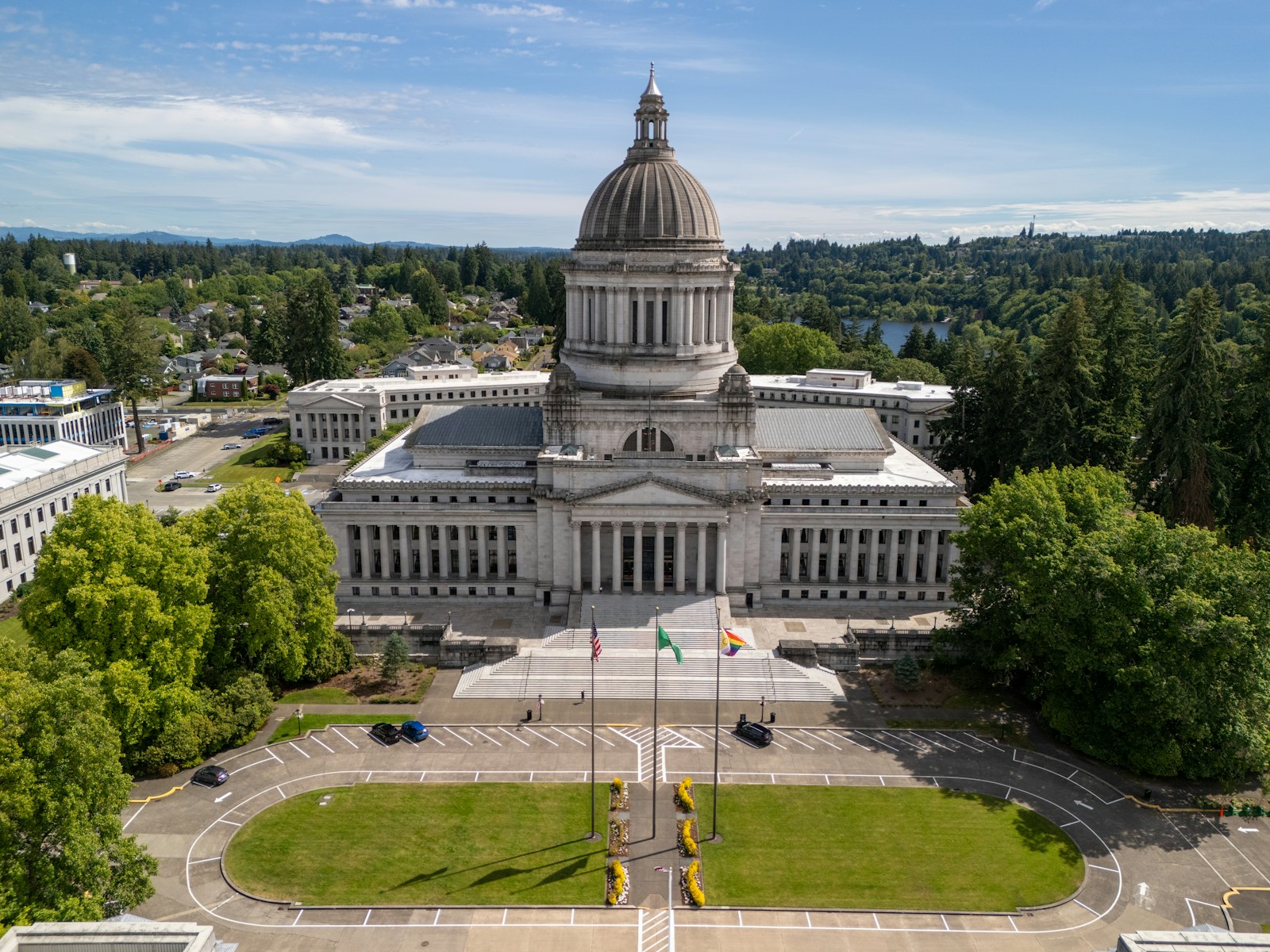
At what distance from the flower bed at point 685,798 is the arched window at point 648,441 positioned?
35.5 meters

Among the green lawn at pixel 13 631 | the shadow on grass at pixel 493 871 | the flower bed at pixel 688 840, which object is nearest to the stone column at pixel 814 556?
the flower bed at pixel 688 840

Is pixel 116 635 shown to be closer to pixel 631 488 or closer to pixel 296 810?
pixel 296 810

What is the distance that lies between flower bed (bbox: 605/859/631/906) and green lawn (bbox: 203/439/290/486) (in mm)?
83815

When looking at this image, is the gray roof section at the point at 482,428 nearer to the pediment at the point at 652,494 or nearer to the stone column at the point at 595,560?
the pediment at the point at 652,494

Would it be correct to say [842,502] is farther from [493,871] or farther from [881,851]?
[493,871]

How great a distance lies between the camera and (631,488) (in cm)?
7569

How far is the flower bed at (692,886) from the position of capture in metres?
43.8

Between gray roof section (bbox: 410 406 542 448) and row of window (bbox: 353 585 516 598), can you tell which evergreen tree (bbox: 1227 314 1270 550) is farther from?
row of window (bbox: 353 585 516 598)

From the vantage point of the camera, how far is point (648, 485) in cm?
7538

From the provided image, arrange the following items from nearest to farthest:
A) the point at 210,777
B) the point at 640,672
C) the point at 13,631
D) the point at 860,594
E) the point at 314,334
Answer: the point at 210,777
the point at 640,672
the point at 13,631
the point at 860,594
the point at 314,334

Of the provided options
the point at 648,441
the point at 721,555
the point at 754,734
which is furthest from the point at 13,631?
the point at 754,734

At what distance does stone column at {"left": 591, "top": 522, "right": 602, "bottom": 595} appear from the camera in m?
76.8

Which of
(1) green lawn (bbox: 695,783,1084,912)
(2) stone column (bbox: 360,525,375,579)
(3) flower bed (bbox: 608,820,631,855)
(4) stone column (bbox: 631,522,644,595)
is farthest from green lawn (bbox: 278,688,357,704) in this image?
(1) green lawn (bbox: 695,783,1084,912)

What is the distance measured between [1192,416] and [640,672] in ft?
160
